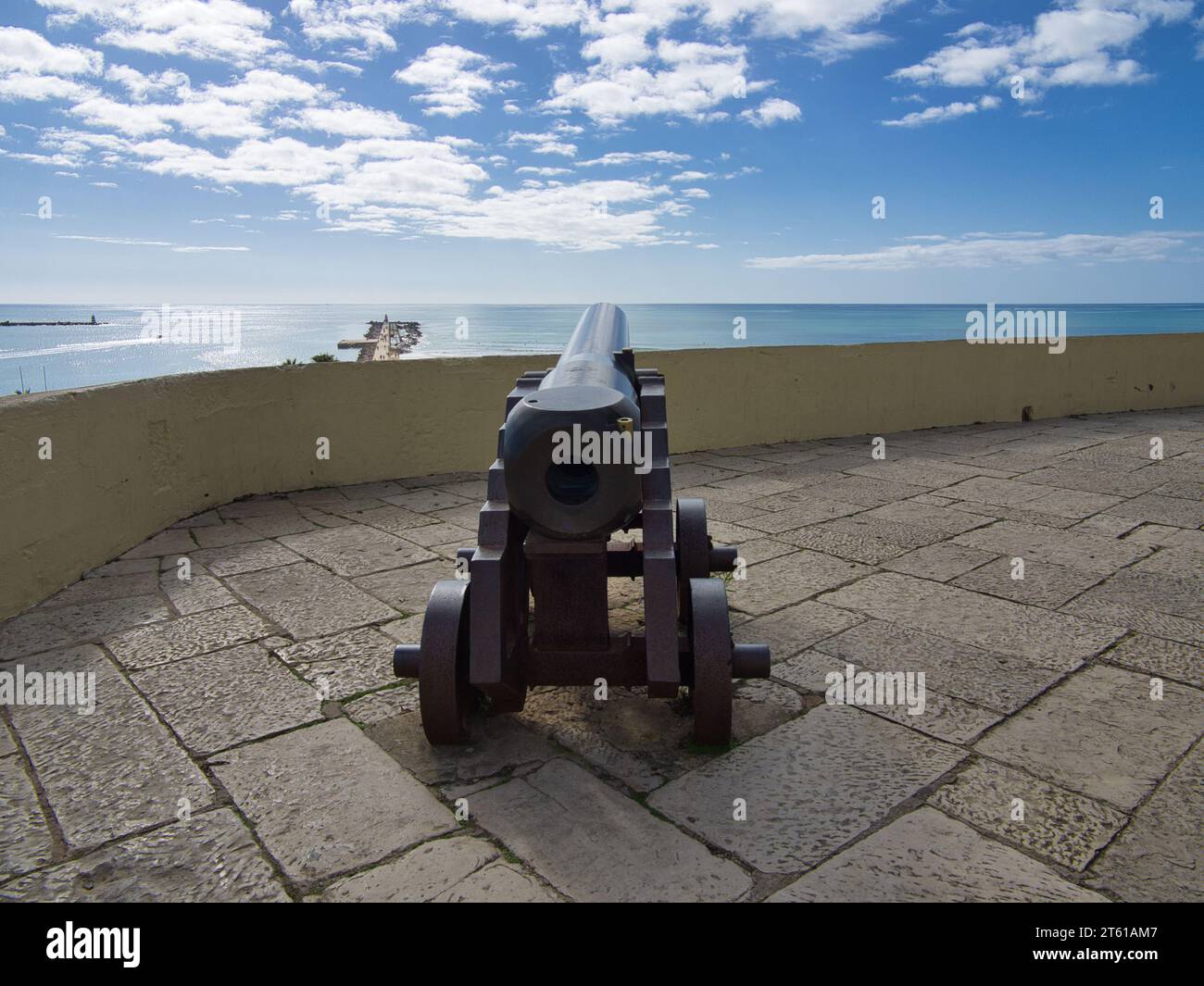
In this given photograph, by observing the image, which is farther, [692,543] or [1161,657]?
[692,543]

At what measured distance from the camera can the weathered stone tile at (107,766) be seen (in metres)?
2.13

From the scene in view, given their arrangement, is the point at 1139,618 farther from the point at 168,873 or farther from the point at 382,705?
the point at 168,873

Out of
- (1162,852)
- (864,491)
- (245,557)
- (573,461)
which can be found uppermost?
(573,461)

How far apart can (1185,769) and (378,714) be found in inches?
94.3

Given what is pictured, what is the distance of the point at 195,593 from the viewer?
156 inches

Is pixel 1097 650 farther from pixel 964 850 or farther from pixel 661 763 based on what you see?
pixel 661 763

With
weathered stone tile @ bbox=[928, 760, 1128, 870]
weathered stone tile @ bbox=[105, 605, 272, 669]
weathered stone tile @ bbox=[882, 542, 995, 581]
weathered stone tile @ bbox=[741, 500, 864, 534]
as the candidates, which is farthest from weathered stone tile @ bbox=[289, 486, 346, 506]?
weathered stone tile @ bbox=[928, 760, 1128, 870]

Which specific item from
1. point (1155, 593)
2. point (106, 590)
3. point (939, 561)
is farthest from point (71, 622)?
point (1155, 593)

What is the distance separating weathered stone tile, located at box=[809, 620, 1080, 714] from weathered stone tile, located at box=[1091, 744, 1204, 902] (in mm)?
541

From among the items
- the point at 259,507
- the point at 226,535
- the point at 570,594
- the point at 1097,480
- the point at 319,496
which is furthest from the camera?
the point at 1097,480

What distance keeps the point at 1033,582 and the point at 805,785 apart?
229 cm

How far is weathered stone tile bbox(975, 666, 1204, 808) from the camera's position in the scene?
2244mm

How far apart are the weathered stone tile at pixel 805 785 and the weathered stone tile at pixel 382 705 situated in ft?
3.22
